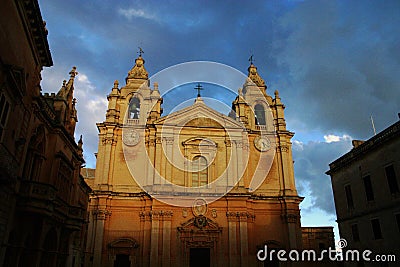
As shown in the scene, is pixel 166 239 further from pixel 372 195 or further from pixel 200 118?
pixel 372 195

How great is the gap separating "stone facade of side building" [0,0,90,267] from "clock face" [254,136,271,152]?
16399 millimetres

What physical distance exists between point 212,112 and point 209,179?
244 inches

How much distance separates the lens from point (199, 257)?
78.0 feet

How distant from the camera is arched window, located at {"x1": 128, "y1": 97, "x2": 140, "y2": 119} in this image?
93.2 ft

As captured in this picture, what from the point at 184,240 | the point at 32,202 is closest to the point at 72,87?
the point at 32,202

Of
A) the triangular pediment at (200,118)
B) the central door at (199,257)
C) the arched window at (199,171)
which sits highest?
the triangular pediment at (200,118)

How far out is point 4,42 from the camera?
9.62 meters

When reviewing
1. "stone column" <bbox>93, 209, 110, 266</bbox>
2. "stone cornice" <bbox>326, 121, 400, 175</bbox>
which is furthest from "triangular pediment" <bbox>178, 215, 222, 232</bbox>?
"stone cornice" <bbox>326, 121, 400, 175</bbox>

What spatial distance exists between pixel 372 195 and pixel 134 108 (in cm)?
1989

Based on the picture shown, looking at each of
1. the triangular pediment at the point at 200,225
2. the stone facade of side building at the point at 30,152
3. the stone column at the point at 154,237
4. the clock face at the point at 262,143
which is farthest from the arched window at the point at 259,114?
the stone facade of side building at the point at 30,152

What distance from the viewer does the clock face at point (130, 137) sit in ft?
87.4

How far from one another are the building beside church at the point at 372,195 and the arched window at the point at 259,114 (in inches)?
298

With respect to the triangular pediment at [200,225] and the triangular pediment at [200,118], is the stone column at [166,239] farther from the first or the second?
the triangular pediment at [200,118]

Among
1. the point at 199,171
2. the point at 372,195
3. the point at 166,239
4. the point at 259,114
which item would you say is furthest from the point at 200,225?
the point at 259,114
